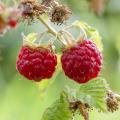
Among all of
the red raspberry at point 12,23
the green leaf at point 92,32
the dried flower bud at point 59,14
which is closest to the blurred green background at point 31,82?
the green leaf at point 92,32

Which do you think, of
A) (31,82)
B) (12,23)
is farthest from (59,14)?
(31,82)

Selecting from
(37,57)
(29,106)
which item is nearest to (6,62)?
(29,106)

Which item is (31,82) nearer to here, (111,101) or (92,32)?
(92,32)

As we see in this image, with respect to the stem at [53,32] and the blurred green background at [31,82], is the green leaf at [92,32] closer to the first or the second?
the stem at [53,32]

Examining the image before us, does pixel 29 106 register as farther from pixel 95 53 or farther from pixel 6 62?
pixel 95 53

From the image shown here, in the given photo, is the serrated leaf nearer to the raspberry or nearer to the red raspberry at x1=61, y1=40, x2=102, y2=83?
the red raspberry at x1=61, y1=40, x2=102, y2=83
